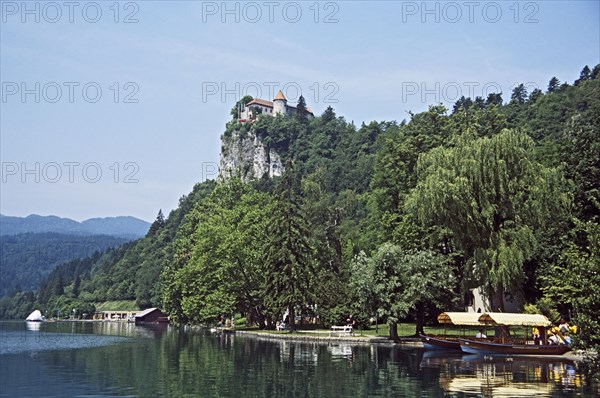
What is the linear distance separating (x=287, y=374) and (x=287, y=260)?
3022cm

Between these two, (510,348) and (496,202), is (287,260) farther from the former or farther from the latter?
(510,348)

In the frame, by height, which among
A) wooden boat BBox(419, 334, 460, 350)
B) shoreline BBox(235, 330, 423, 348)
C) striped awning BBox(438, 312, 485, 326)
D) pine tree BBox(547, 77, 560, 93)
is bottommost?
shoreline BBox(235, 330, 423, 348)

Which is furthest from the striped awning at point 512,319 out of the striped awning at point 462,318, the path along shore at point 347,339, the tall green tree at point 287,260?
the tall green tree at point 287,260

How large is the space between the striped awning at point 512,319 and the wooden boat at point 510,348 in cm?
142

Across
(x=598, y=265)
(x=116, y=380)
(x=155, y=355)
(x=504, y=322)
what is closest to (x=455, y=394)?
(x=598, y=265)

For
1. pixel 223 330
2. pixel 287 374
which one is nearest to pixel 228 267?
pixel 223 330

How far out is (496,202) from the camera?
144 ft

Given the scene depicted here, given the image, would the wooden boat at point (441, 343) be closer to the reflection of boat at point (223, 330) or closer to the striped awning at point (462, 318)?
the striped awning at point (462, 318)

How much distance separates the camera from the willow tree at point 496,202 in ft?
139

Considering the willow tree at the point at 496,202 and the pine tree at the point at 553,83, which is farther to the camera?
the pine tree at the point at 553,83

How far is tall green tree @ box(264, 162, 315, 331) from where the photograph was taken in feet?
189

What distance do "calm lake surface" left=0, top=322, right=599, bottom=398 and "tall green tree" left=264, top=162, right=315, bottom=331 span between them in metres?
15.8

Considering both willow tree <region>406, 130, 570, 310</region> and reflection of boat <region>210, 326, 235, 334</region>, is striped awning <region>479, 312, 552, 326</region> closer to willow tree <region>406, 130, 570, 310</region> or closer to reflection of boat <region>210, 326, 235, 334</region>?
willow tree <region>406, 130, 570, 310</region>

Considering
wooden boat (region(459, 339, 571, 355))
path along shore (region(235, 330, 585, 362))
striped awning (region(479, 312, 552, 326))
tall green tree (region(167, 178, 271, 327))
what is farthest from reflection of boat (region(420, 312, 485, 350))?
tall green tree (region(167, 178, 271, 327))
